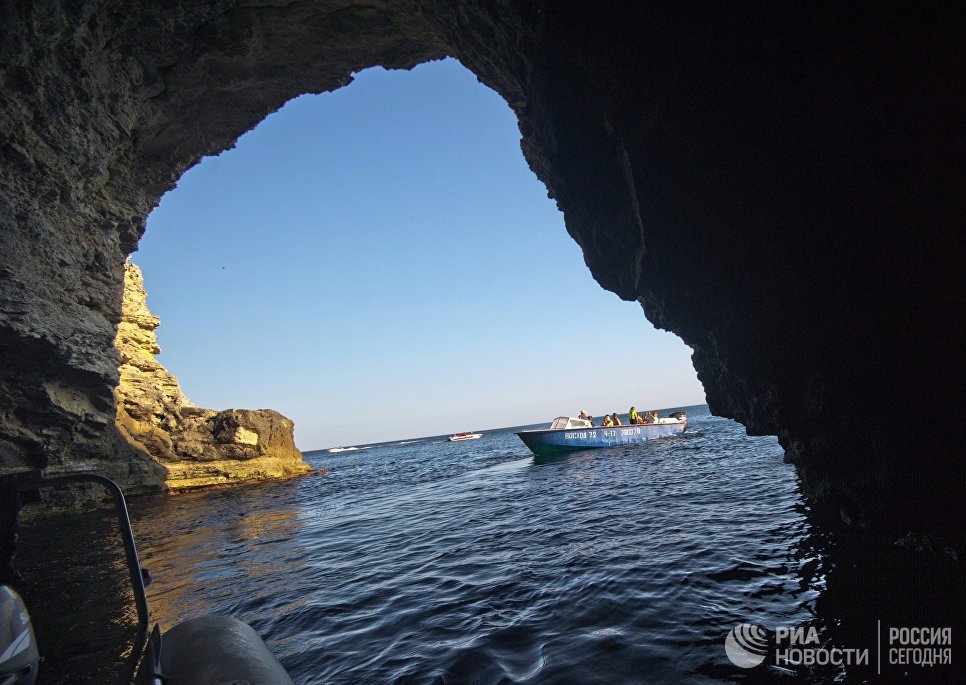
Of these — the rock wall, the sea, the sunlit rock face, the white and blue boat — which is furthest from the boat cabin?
the rock wall

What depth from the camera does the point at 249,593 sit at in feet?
22.0

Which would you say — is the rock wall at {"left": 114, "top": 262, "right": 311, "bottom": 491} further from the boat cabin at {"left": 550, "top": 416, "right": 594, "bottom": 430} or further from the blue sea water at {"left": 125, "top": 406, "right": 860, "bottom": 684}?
the boat cabin at {"left": 550, "top": 416, "right": 594, "bottom": 430}

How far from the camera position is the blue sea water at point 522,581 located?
3.99 metres

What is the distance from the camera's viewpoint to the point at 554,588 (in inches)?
222

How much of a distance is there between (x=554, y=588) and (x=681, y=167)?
285 inches

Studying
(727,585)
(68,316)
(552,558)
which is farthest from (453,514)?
(68,316)

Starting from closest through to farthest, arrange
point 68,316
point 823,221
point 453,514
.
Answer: point 823,221 → point 453,514 → point 68,316

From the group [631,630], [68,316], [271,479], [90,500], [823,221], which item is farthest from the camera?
[271,479]

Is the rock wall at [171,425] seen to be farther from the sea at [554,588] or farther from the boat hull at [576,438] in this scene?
the boat hull at [576,438]

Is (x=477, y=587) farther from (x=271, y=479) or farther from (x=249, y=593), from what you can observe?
(x=271, y=479)

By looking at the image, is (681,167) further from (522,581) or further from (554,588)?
(522,581)

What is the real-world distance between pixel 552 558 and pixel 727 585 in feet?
8.84

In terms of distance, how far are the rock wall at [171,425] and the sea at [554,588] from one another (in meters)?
17.2

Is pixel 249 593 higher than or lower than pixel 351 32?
lower
